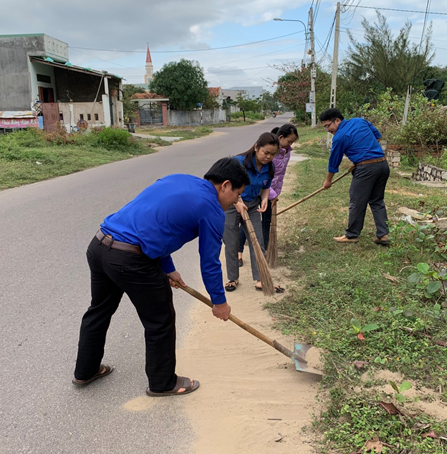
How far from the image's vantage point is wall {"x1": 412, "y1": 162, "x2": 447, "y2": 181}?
28.7ft

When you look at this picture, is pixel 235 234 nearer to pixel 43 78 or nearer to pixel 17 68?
pixel 17 68

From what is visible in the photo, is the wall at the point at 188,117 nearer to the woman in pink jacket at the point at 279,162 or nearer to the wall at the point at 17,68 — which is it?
the wall at the point at 17,68

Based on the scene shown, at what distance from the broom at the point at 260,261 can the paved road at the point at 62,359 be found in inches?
29.7

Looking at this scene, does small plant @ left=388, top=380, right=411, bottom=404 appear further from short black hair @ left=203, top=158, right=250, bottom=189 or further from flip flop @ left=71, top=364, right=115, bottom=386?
flip flop @ left=71, top=364, right=115, bottom=386

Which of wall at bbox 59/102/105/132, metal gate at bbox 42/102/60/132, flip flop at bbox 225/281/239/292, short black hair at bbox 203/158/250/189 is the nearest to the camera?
short black hair at bbox 203/158/250/189

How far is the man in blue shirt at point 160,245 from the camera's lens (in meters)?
2.06

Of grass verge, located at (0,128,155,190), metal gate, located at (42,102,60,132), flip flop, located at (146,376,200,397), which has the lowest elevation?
flip flop, located at (146,376,200,397)

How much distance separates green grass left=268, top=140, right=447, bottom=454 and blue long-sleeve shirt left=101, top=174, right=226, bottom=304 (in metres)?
1.08

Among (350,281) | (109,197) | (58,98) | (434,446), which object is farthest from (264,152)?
(58,98)

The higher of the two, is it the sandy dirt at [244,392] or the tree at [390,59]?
the tree at [390,59]

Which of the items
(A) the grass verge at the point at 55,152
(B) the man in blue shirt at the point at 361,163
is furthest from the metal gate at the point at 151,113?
(B) the man in blue shirt at the point at 361,163

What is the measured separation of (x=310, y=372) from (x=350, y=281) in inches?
55.4

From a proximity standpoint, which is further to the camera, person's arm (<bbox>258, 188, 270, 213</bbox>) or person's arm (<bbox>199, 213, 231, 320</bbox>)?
person's arm (<bbox>258, 188, 270, 213</bbox>)

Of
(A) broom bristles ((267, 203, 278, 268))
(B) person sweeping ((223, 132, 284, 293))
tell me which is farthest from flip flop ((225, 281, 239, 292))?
(A) broom bristles ((267, 203, 278, 268))
